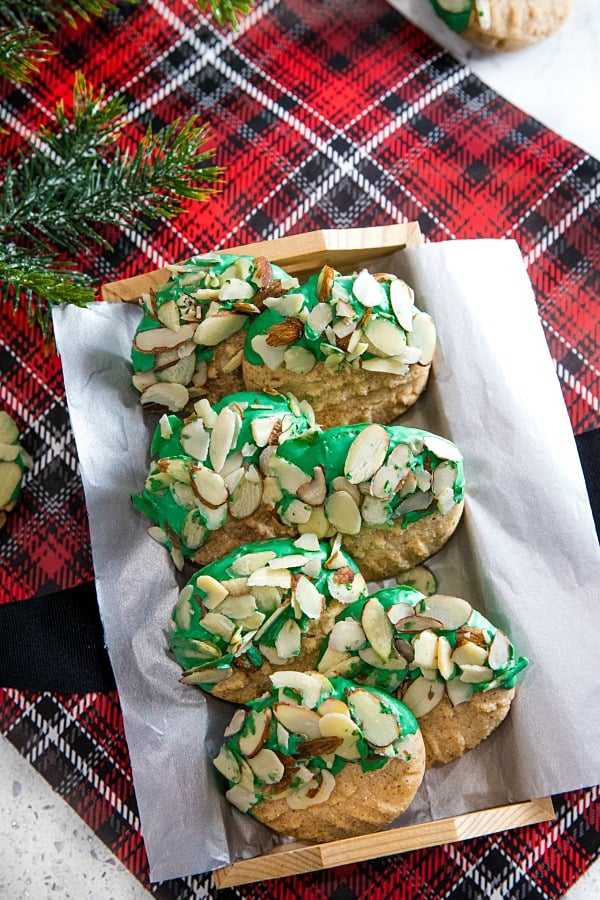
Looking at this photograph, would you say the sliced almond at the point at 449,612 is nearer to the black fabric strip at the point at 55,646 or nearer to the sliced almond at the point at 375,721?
the sliced almond at the point at 375,721

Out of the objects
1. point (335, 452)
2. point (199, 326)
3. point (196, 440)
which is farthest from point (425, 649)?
point (199, 326)

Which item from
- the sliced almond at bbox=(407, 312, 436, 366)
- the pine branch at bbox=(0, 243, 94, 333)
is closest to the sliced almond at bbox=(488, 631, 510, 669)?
the sliced almond at bbox=(407, 312, 436, 366)

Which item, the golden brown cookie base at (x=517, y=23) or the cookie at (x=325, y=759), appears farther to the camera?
the golden brown cookie base at (x=517, y=23)

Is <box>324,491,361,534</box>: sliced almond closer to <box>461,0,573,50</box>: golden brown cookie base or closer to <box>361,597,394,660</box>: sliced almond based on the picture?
<box>361,597,394,660</box>: sliced almond

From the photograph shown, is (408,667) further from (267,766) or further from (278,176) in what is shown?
(278,176)

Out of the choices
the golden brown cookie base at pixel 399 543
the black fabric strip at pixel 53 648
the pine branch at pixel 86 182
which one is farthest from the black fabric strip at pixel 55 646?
the pine branch at pixel 86 182

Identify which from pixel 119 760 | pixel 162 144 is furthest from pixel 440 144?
pixel 119 760

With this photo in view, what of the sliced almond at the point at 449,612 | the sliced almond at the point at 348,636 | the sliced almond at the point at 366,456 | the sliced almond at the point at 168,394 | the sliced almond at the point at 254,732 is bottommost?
the sliced almond at the point at 254,732
